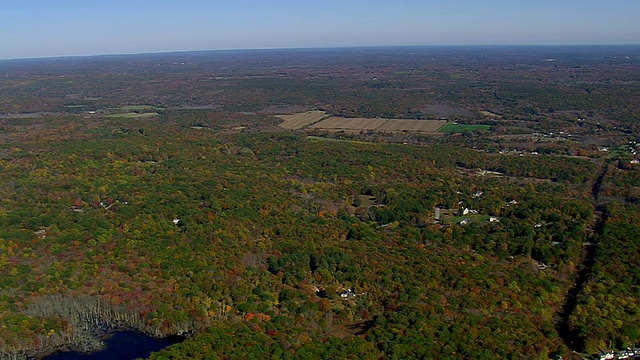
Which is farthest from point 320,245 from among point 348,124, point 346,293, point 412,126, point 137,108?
point 137,108

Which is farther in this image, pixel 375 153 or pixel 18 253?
pixel 375 153

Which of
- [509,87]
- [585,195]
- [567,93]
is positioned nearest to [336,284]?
[585,195]

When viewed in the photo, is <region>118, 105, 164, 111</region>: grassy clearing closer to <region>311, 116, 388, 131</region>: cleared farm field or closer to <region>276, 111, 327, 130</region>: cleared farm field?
<region>276, 111, 327, 130</region>: cleared farm field

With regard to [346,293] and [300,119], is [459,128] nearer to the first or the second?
[300,119]

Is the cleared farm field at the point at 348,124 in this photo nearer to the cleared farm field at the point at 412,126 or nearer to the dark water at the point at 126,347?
the cleared farm field at the point at 412,126

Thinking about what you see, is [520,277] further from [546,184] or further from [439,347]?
[546,184]

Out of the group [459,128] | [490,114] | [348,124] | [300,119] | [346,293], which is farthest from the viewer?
[490,114]

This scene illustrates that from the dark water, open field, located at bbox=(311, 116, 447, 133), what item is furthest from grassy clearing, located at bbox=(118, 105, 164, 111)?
the dark water
